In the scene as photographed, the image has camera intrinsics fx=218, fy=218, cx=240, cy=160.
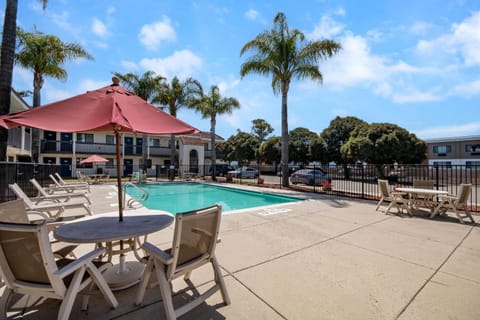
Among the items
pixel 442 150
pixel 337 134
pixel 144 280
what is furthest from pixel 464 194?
pixel 442 150

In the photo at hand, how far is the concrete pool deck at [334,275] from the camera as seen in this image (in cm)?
223

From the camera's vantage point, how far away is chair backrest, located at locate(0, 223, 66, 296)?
164 centimetres

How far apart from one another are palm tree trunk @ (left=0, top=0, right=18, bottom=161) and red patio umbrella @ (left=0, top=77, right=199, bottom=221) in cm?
566

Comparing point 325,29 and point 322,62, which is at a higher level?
point 325,29

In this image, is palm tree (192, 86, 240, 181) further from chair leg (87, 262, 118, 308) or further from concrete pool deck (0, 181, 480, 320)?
chair leg (87, 262, 118, 308)

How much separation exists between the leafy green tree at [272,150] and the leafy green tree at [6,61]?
92.7 feet

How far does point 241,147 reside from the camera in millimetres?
34812

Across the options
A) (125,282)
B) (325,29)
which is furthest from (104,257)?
(325,29)

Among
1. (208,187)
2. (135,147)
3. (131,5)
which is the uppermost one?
(131,5)

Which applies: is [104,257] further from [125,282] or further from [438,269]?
[438,269]

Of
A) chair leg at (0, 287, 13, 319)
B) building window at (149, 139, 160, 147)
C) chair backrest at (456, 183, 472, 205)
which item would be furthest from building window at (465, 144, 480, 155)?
chair leg at (0, 287, 13, 319)

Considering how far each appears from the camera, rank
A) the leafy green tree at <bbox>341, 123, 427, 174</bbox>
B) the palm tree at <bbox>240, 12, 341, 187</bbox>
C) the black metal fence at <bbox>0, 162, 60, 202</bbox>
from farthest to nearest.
Result: the leafy green tree at <bbox>341, 123, 427, 174</bbox>
the palm tree at <bbox>240, 12, 341, 187</bbox>
the black metal fence at <bbox>0, 162, 60, 202</bbox>

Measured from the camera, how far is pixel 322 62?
12227 millimetres

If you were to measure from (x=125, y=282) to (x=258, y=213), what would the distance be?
4281mm
